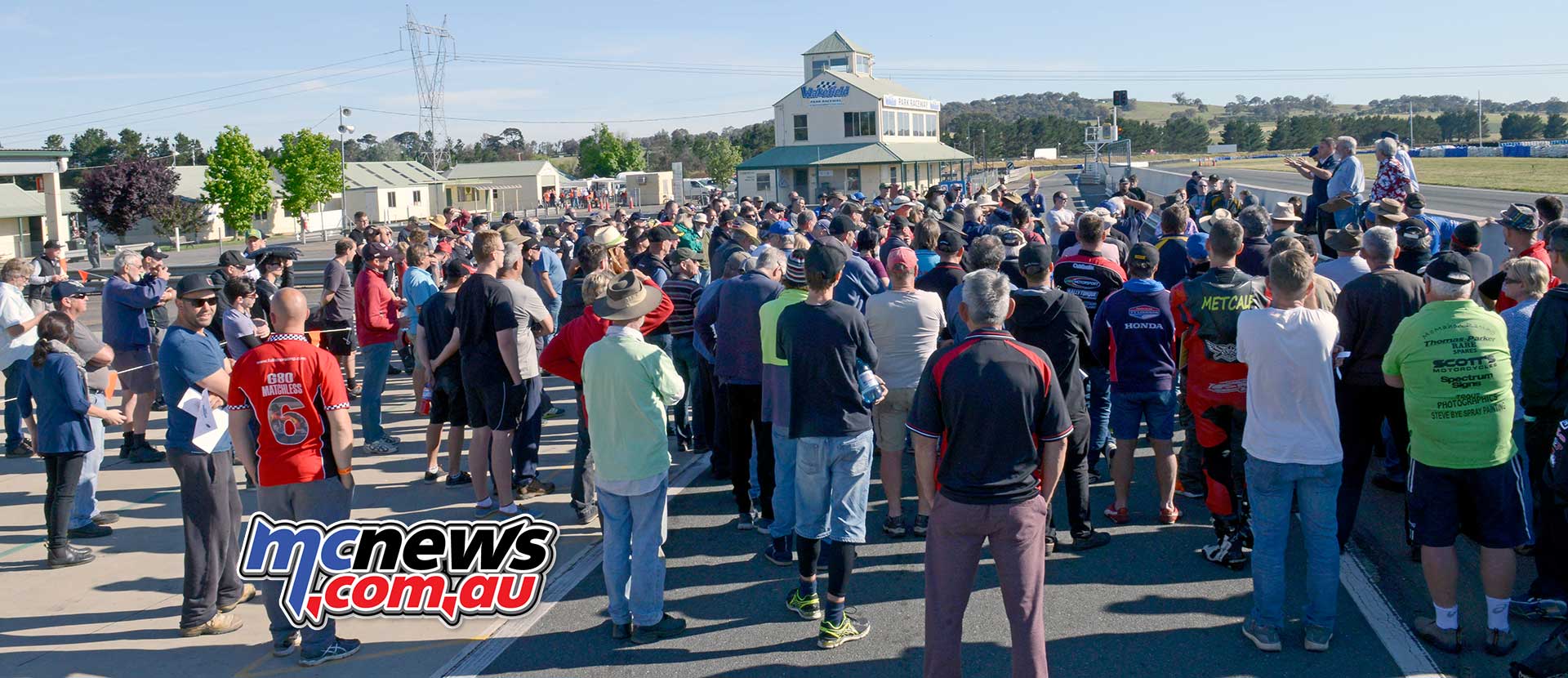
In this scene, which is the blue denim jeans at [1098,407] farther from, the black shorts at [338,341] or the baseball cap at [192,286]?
the black shorts at [338,341]

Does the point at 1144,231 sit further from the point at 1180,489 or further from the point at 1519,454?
the point at 1519,454

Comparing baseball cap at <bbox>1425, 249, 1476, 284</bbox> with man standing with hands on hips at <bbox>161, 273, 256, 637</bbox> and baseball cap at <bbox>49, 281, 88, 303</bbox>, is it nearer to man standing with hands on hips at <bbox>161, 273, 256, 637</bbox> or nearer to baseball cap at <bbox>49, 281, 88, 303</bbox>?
man standing with hands on hips at <bbox>161, 273, 256, 637</bbox>

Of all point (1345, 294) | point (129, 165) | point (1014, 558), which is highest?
point (129, 165)

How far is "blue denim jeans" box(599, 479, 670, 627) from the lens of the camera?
5.22m

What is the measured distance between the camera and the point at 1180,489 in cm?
733

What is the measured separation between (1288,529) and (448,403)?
5.83 meters

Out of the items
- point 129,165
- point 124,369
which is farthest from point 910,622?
point 129,165

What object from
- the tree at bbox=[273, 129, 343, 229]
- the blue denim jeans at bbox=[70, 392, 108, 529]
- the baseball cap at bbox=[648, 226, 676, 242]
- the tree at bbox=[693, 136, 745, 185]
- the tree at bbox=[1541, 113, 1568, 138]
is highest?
the tree at bbox=[1541, 113, 1568, 138]

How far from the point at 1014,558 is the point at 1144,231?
910cm

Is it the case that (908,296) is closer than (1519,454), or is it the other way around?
(1519,454)

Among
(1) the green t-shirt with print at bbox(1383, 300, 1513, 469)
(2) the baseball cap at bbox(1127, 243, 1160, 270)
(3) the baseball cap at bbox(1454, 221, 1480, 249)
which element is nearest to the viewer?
(1) the green t-shirt with print at bbox(1383, 300, 1513, 469)

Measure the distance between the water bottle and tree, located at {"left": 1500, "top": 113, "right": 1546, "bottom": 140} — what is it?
126377 mm

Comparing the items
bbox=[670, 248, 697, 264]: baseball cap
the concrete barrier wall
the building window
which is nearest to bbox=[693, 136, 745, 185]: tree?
the building window

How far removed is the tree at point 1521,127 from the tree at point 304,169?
366 ft
